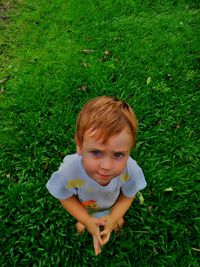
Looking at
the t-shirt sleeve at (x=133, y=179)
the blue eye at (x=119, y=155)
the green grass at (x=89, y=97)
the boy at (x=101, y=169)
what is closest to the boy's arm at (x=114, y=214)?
the boy at (x=101, y=169)

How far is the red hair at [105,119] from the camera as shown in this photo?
5.92 feet

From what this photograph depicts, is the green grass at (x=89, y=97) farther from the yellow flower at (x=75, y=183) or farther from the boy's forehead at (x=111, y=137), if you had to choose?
the boy's forehead at (x=111, y=137)

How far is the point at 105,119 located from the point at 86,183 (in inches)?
21.7

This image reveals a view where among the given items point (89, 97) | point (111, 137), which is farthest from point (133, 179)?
point (89, 97)

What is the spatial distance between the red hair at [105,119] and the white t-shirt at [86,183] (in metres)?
0.30

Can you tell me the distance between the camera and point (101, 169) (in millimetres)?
1885

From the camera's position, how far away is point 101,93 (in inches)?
168

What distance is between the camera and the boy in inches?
72.1

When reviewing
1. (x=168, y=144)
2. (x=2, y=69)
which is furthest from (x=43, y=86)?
(x=168, y=144)

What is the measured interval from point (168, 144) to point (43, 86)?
5.60ft

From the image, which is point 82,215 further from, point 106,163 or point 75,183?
point 106,163

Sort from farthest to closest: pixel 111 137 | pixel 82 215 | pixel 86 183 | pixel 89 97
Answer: pixel 89 97
pixel 82 215
pixel 86 183
pixel 111 137

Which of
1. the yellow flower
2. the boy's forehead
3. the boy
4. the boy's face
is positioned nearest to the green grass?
the boy

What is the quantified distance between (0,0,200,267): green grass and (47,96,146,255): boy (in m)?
0.45
